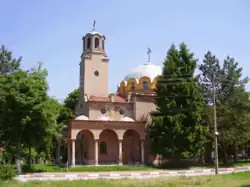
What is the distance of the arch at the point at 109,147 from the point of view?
36406 mm

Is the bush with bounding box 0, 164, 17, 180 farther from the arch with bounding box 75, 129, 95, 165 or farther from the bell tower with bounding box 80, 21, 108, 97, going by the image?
the bell tower with bounding box 80, 21, 108, 97

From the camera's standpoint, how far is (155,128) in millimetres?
34688

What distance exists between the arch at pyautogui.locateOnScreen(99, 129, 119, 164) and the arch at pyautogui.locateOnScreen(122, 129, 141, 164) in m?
1.56

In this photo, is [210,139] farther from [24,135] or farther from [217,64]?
[24,135]

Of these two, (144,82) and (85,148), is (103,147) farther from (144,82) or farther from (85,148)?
(144,82)

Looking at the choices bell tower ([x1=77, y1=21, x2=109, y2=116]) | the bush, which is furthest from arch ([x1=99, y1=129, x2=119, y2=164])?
the bush

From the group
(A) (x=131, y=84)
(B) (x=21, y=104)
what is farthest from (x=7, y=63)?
(A) (x=131, y=84)

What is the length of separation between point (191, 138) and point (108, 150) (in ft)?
33.0

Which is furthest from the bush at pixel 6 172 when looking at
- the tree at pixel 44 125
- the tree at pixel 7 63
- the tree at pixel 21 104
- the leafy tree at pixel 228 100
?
the leafy tree at pixel 228 100

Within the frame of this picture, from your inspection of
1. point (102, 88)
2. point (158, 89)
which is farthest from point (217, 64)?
point (102, 88)

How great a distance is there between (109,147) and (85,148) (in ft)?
9.52

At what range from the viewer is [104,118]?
3628 centimetres

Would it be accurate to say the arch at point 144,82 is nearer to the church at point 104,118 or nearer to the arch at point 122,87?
the church at point 104,118

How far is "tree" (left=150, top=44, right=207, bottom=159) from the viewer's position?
107ft
